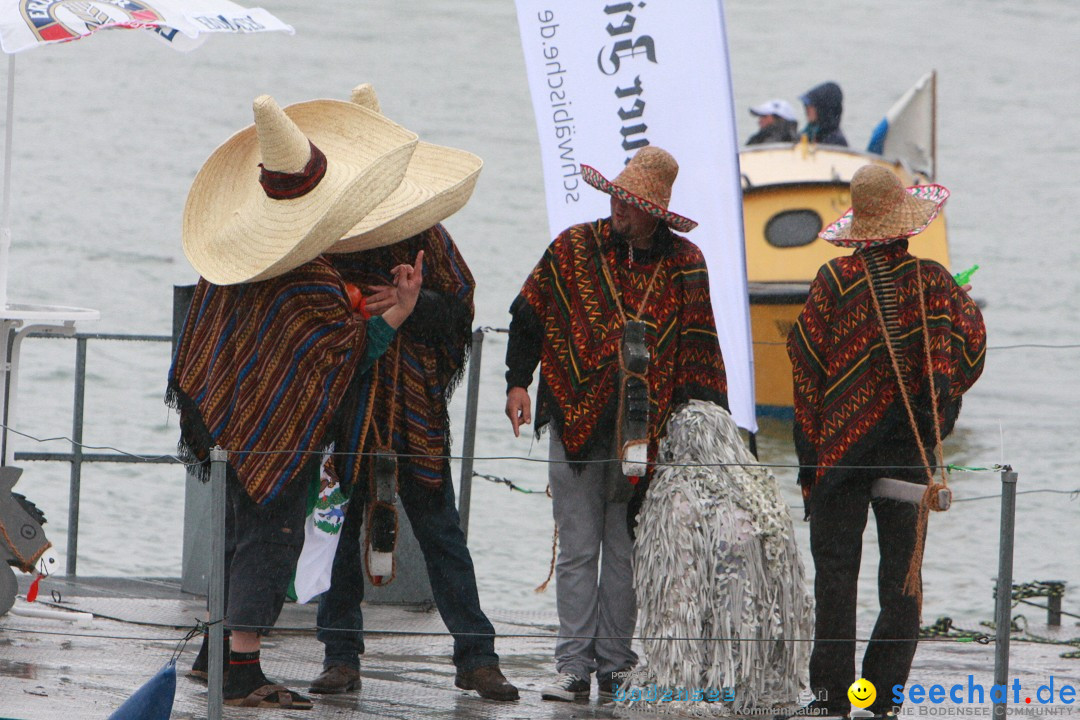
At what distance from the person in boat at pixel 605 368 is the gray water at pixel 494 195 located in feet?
15.6

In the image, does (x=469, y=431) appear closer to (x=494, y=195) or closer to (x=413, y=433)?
(x=413, y=433)

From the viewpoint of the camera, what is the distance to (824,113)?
14.6m

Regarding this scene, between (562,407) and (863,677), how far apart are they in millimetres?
1191

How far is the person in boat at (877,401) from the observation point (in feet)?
15.0

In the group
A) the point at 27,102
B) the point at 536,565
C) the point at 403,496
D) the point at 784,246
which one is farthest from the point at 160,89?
the point at 403,496

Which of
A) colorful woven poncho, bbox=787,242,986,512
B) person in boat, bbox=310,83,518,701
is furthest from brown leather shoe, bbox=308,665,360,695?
colorful woven poncho, bbox=787,242,986,512

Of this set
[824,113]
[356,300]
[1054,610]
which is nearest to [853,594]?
[356,300]

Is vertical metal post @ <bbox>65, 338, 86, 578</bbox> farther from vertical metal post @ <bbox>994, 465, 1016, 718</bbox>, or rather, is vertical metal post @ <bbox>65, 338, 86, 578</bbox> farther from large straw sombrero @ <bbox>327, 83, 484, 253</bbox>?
vertical metal post @ <bbox>994, 465, 1016, 718</bbox>

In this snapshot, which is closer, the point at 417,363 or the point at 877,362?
the point at 877,362

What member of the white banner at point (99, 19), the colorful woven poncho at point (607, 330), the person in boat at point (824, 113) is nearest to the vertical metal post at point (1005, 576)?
the colorful woven poncho at point (607, 330)

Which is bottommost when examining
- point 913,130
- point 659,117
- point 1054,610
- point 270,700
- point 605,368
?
point 270,700

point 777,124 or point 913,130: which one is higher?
point 913,130

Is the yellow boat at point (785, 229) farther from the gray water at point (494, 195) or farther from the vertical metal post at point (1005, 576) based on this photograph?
the vertical metal post at point (1005, 576)

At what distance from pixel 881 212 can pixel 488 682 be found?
1.80 meters
